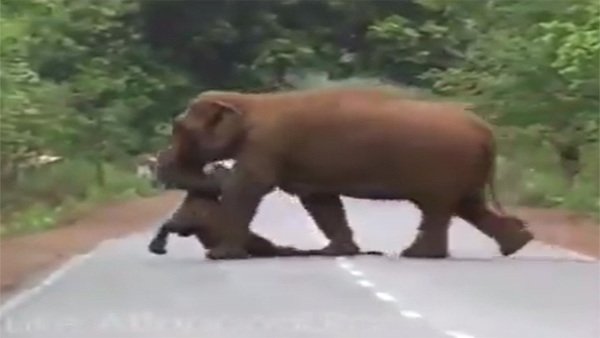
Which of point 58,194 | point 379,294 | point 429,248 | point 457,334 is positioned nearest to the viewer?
point 457,334

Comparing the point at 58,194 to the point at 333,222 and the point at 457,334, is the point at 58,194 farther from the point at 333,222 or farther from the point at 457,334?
the point at 457,334

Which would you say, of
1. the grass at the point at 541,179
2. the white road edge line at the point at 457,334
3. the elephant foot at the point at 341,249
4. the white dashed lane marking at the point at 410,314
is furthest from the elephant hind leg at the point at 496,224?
the grass at the point at 541,179

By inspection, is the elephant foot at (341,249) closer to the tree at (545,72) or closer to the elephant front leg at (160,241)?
the elephant front leg at (160,241)

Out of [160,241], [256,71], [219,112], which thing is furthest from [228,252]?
[256,71]

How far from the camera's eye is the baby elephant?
29.1 metres

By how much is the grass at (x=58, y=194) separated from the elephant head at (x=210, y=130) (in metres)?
10.8

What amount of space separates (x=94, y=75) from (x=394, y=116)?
105ft

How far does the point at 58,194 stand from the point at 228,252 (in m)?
26.5

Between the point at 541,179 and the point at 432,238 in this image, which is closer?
the point at 432,238

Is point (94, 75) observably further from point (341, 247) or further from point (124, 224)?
point (341, 247)

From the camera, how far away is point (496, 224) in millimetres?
Answer: 30203

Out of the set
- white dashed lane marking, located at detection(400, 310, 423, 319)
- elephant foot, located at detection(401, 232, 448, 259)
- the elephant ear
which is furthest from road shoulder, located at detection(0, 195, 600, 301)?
white dashed lane marking, located at detection(400, 310, 423, 319)

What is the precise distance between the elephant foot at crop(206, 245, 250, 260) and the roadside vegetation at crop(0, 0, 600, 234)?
11.0 m

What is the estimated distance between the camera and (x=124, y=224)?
45.9 metres
